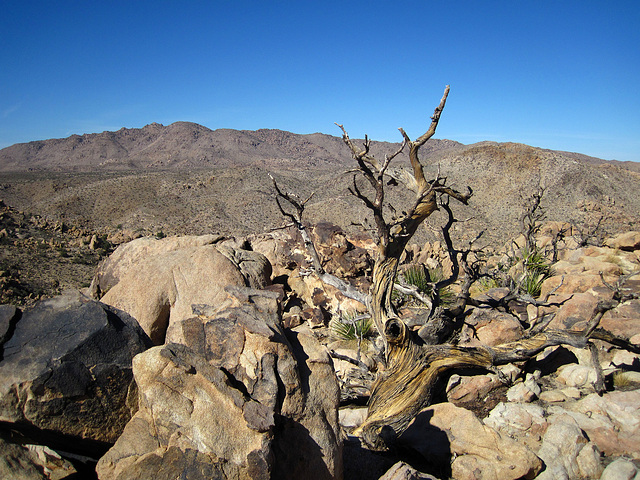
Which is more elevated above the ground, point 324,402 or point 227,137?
point 227,137

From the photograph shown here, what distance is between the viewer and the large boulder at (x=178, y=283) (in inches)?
272

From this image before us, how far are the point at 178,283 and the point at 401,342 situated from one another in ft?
13.8

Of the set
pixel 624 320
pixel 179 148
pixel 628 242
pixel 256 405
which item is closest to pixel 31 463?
pixel 256 405

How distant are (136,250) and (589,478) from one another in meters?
10.2

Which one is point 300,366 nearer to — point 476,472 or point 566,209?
point 476,472

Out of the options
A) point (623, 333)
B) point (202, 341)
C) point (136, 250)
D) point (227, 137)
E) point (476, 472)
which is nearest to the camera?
point (202, 341)

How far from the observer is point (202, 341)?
352 centimetres

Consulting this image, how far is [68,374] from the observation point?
317 centimetres

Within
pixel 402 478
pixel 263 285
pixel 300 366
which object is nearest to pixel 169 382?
pixel 300 366

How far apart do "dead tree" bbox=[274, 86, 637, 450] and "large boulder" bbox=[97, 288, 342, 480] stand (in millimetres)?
1621

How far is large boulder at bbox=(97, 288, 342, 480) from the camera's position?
9.11 feet

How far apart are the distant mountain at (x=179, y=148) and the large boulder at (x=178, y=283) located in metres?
109

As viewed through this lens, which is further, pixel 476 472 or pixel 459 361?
pixel 459 361

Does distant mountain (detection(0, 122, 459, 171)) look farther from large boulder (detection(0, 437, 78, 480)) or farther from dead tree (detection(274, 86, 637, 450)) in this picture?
large boulder (detection(0, 437, 78, 480))
